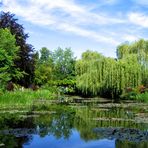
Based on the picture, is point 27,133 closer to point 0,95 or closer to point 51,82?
point 0,95

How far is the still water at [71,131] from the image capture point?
476 inches

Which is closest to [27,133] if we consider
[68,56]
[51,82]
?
[51,82]

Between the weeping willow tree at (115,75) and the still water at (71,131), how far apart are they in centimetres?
1714

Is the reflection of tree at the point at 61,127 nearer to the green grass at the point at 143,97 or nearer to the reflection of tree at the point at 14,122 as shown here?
the reflection of tree at the point at 14,122

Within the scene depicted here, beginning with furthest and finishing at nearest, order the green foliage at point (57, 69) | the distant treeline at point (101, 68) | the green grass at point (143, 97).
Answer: the green foliage at point (57, 69), the distant treeline at point (101, 68), the green grass at point (143, 97)

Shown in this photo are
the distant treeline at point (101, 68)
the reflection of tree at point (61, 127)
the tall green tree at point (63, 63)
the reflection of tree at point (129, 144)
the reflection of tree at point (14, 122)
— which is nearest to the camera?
the reflection of tree at point (129, 144)

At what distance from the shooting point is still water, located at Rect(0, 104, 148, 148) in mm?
12087

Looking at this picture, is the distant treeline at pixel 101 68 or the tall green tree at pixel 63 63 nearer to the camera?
the distant treeline at pixel 101 68

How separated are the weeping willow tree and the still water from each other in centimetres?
1714

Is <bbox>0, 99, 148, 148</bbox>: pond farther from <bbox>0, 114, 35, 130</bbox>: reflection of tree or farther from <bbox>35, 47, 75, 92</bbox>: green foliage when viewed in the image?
<bbox>35, 47, 75, 92</bbox>: green foliage

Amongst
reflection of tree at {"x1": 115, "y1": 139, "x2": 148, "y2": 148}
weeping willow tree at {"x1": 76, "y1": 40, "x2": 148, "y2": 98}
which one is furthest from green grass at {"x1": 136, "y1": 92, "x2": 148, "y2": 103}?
reflection of tree at {"x1": 115, "y1": 139, "x2": 148, "y2": 148}

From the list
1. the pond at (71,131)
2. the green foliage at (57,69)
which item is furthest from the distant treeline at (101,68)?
the pond at (71,131)

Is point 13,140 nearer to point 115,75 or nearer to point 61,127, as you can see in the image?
point 61,127

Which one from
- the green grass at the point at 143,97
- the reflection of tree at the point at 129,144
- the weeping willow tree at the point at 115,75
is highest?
the weeping willow tree at the point at 115,75
